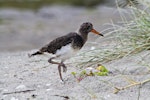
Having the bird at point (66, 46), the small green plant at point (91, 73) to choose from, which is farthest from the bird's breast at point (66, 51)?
the small green plant at point (91, 73)

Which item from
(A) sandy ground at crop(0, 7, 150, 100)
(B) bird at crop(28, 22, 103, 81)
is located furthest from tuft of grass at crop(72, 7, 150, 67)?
(B) bird at crop(28, 22, 103, 81)

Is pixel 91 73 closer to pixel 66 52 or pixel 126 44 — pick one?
pixel 66 52

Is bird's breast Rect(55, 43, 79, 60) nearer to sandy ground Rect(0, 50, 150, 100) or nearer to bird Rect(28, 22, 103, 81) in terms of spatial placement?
bird Rect(28, 22, 103, 81)

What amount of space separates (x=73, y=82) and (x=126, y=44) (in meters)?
0.92

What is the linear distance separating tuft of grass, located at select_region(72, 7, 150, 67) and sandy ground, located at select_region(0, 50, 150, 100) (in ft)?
0.33

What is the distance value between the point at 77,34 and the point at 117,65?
70cm

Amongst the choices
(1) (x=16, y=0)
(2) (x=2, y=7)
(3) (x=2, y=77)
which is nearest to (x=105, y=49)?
(3) (x=2, y=77)

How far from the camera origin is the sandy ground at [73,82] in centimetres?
552

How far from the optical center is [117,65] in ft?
21.5

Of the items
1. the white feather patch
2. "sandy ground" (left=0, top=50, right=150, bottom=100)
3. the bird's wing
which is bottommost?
"sandy ground" (left=0, top=50, right=150, bottom=100)

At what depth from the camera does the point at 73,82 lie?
6.02m

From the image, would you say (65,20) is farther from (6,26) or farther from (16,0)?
(16,0)

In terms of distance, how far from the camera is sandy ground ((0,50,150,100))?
18.1ft

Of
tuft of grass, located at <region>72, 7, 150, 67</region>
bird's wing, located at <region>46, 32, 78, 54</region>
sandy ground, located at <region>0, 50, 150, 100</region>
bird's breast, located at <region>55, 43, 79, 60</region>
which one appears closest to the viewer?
sandy ground, located at <region>0, 50, 150, 100</region>
